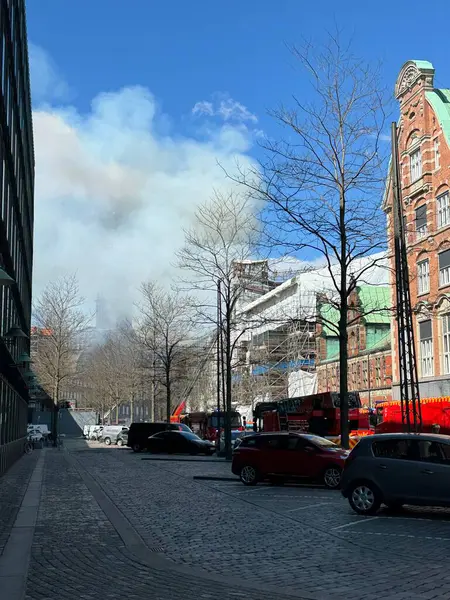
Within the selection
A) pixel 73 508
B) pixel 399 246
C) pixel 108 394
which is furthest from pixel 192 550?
pixel 108 394

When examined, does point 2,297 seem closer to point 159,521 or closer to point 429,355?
point 159,521

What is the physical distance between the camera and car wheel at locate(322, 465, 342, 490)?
62.3ft

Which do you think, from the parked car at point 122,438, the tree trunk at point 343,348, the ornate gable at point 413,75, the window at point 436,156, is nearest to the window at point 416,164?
the window at point 436,156

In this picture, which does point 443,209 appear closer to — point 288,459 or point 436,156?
point 436,156

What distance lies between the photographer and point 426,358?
42938 mm

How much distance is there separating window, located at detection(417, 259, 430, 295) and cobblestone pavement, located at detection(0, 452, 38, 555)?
25120mm

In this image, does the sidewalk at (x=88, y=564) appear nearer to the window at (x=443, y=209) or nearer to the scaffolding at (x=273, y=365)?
the window at (x=443, y=209)

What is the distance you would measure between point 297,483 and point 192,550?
1119 centimetres

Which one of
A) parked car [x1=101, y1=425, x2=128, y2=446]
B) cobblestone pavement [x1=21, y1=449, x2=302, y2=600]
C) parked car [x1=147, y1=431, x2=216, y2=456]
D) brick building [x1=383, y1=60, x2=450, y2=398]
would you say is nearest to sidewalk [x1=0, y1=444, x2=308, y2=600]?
cobblestone pavement [x1=21, y1=449, x2=302, y2=600]

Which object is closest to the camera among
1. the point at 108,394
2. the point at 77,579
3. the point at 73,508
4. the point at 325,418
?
the point at 77,579

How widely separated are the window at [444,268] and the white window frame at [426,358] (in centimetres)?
365

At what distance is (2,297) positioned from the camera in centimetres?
2525

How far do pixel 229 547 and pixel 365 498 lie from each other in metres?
4.09

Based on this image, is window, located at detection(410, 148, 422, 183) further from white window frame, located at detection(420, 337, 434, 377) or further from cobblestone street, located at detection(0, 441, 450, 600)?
cobblestone street, located at detection(0, 441, 450, 600)
